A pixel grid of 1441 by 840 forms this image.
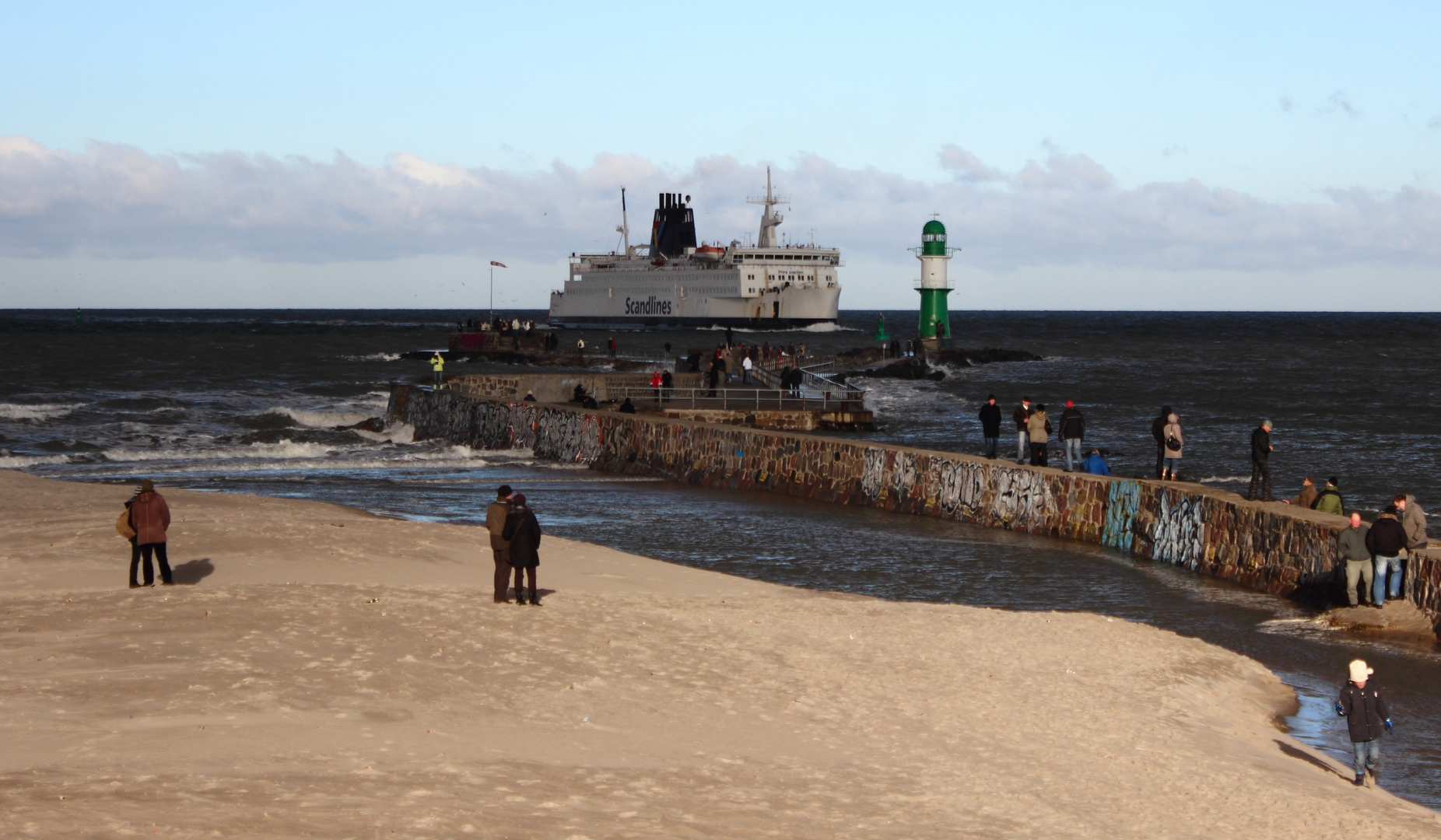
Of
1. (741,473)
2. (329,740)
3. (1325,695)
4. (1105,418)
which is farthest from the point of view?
(1105,418)

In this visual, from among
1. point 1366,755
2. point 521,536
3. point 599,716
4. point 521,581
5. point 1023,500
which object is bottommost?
point 1366,755

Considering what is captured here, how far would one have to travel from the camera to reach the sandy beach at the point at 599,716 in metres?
6.63

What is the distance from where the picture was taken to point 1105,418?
40406mm

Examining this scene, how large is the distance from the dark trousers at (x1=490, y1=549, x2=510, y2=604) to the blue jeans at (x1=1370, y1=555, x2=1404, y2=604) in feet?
27.1

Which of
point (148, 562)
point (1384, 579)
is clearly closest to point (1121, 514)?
point (1384, 579)

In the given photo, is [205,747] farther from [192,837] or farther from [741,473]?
[741,473]

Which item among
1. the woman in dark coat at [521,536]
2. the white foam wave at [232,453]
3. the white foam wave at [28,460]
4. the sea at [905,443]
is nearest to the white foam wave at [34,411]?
the sea at [905,443]

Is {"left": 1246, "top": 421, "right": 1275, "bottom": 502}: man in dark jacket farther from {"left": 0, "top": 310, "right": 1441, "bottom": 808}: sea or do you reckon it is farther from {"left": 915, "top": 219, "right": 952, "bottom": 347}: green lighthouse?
{"left": 915, "top": 219, "right": 952, "bottom": 347}: green lighthouse

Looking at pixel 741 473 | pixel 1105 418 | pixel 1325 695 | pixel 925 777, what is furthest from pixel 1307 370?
pixel 925 777

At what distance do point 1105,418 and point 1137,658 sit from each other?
3026cm

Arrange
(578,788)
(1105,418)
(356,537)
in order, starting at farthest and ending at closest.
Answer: (1105,418) → (356,537) → (578,788)

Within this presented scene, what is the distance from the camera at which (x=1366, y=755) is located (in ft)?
27.8

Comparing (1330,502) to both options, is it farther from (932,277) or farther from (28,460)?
(932,277)

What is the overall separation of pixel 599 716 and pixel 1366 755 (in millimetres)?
4801
